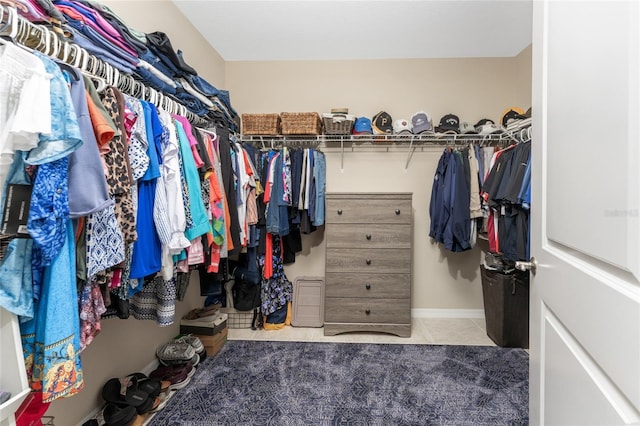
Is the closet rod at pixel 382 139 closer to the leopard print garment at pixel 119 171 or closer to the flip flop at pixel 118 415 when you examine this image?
the leopard print garment at pixel 119 171

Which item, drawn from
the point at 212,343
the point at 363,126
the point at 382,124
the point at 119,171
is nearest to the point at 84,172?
the point at 119,171

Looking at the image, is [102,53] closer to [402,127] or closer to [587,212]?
[587,212]

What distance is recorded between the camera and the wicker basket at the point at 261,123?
105 inches

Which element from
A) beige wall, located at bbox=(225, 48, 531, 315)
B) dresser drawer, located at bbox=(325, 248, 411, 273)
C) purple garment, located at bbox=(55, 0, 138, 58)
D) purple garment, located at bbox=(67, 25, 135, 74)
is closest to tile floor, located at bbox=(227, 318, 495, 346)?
beige wall, located at bbox=(225, 48, 531, 315)

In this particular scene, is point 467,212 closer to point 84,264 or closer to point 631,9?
point 631,9

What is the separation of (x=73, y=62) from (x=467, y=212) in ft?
8.85

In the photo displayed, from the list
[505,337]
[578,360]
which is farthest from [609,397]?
[505,337]

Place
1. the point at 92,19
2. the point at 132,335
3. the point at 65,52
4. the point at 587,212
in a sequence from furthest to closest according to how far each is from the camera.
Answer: the point at 132,335
the point at 92,19
the point at 65,52
the point at 587,212

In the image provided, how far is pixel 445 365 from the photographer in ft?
6.79

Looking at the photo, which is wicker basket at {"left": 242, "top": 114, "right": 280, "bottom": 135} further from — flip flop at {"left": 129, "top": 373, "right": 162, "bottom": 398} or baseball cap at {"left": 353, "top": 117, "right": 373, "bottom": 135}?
flip flop at {"left": 129, "top": 373, "right": 162, "bottom": 398}

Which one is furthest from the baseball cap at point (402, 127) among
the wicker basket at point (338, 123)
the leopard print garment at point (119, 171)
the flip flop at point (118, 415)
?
the flip flop at point (118, 415)

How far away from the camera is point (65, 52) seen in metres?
0.99

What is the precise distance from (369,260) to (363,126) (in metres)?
1.27

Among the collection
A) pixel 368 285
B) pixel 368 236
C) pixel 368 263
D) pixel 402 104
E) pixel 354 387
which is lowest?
pixel 354 387
